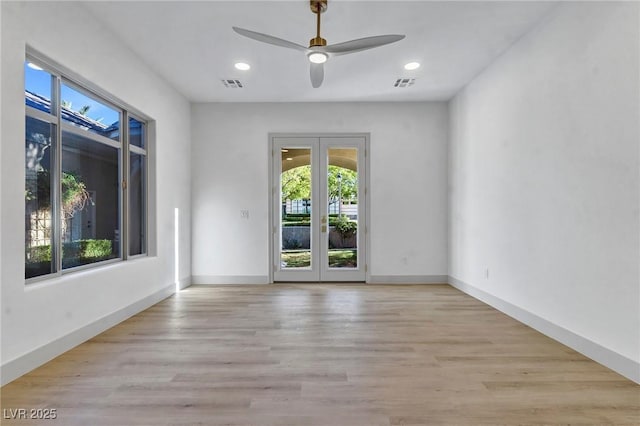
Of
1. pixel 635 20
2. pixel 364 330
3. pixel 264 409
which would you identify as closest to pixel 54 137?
pixel 264 409

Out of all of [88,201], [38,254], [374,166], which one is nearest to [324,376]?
[38,254]

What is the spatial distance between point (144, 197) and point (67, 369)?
243cm

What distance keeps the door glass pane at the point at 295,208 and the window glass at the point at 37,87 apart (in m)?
3.35

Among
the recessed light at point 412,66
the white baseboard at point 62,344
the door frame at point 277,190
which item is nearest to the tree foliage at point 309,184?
the door frame at point 277,190

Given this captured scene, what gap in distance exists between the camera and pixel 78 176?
10.6ft

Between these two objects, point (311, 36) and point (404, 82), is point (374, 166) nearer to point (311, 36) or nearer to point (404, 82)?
point (404, 82)

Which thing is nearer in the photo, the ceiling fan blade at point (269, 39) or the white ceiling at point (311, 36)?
the ceiling fan blade at point (269, 39)

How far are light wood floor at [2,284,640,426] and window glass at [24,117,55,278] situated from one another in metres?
0.77

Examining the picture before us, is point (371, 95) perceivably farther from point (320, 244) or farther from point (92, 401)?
point (92, 401)

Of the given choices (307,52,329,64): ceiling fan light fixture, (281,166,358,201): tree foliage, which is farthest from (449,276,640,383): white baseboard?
(307,52,329,64): ceiling fan light fixture

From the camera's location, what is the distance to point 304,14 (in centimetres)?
317

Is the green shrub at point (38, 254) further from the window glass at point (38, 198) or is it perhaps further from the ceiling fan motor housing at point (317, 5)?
the ceiling fan motor housing at point (317, 5)

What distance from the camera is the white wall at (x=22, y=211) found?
2297mm

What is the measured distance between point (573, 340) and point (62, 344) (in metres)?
4.09
